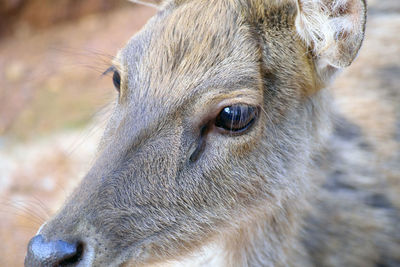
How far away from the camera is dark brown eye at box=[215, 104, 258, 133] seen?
3.27m

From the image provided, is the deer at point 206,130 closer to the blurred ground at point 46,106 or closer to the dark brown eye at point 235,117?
the dark brown eye at point 235,117

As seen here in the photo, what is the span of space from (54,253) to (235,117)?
1329 millimetres

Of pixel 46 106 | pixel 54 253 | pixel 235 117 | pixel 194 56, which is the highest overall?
pixel 46 106

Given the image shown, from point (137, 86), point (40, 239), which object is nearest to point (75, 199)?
point (40, 239)

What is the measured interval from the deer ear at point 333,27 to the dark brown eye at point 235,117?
0.63 metres

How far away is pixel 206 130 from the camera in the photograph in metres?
3.33

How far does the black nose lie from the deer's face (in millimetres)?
92

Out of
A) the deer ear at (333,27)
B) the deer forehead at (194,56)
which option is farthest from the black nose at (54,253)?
the deer ear at (333,27)

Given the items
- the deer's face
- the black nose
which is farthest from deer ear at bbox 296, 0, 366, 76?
the black nose

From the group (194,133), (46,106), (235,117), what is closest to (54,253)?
(194,133)

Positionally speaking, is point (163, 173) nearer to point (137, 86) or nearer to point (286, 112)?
point (137, 86)

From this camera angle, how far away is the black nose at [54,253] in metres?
2.79

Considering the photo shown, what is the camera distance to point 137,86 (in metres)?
3.40

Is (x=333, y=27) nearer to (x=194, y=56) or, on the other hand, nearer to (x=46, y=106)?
(x=194, y=56)
